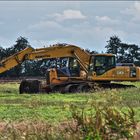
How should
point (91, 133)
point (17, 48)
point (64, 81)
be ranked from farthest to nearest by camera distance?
point (17, 48) < point (64, 81) < point (91, 133)

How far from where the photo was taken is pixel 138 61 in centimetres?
7844

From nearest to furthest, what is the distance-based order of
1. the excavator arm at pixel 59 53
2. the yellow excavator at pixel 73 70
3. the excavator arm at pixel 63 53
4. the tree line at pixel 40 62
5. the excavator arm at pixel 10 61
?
1. the yellow excavator at pixel 73 70
2. the excavator arm at pixel 10 61
3. the excavator arm at pixel 59 53
4. the excavator arm at pixel 63 53
5. the tree line at pixel 40 62

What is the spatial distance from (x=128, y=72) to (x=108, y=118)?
2945 centimetres

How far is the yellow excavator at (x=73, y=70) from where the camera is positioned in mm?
35812

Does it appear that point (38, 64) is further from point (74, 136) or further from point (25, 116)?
point (74, 136)

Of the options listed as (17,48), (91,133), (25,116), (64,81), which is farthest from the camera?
(17,48)

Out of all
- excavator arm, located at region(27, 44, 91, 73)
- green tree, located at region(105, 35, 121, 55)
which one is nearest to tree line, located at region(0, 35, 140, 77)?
green tree, located at region(105, 35, 121, 55)

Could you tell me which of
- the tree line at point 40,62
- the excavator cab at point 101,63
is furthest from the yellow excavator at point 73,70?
the tree line at point 40,62

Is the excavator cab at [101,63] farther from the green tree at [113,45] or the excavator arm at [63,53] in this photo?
the green tree at [113,45]

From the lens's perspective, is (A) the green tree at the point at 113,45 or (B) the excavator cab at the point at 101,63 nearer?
(B) the excavator cab at the point at 101,63

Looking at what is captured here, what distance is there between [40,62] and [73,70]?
1501 inches

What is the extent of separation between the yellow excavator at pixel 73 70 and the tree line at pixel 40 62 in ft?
116

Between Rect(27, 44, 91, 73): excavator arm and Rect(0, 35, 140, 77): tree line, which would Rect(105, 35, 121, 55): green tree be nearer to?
Rect(0, 35, 140, 77): tree line

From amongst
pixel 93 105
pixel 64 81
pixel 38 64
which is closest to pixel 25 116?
pixel 93 105
